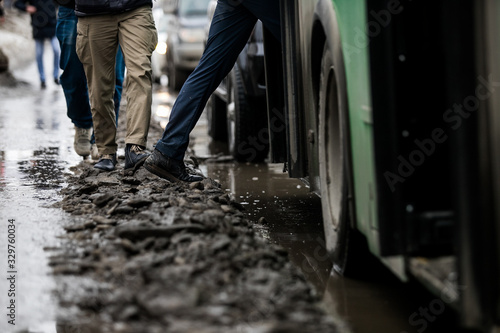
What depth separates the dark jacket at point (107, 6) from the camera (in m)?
6.15

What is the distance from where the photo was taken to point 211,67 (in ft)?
18.4

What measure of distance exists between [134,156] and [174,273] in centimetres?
292

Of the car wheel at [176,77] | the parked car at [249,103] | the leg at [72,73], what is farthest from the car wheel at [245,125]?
the car wheel at [176,77]

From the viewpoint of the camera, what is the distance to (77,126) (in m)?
7.59

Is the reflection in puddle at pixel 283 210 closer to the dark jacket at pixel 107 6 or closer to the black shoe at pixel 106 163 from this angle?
the black shoe at pixel 106 163

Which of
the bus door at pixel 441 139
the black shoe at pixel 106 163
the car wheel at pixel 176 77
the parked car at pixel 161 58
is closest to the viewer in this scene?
the bus door at pixel 441 139

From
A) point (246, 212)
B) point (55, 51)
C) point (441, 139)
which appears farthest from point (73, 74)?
point (55, 51)

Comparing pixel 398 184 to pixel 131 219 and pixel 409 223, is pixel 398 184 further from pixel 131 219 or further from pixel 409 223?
pixel 131 219

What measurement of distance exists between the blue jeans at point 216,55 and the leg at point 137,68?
0.51 metres

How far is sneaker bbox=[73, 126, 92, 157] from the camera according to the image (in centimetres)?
761

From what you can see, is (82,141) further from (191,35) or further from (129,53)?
(191,35)

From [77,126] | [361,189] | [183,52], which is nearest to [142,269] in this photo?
[361,189]

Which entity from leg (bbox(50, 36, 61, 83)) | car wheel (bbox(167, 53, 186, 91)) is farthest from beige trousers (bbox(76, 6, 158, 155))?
car wheel (bbox(167, 53, 186, 91))

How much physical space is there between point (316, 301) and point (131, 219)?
1700 millimetres
